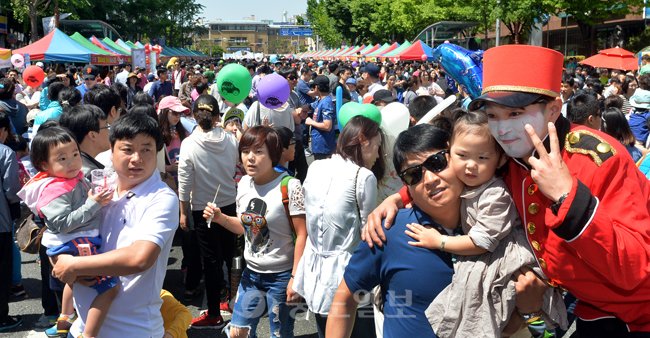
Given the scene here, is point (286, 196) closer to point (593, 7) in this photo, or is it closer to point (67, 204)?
point (67, 204)

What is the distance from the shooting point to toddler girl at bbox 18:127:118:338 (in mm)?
2334

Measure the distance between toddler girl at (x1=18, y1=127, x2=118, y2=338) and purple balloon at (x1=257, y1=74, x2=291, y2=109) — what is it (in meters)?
3.31

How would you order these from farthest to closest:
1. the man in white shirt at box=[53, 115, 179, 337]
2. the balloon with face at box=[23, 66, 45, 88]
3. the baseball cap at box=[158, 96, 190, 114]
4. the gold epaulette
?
the balloon with face at box=[23, 66, 45, 88] → the baseball cap at box=[158, 96, 190, 114] → the man in white shirt at box=[53, 115, 179, 337] → the gold epaulette

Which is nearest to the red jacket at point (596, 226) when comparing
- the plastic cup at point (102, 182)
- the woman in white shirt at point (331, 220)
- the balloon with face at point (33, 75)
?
the woman in white shirt at point (331, 220)

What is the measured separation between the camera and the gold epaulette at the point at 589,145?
1763mm

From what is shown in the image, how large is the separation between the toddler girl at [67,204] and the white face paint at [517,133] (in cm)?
183

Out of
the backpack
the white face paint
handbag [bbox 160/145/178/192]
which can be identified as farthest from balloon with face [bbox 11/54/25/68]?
the white face paint

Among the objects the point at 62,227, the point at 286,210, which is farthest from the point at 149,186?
the point at 286,210

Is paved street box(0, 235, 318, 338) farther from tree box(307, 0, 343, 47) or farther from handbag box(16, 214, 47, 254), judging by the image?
tree box(307, 0, 343, 47)

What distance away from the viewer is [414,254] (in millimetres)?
1986

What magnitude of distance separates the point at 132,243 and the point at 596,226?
190 cm

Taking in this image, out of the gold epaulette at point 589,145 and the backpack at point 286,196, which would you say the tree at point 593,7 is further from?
the gold epaulette at point 589,145

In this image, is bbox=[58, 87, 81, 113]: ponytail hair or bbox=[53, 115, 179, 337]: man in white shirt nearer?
bbox=[53, 115, 179, 337]: man in white shirt

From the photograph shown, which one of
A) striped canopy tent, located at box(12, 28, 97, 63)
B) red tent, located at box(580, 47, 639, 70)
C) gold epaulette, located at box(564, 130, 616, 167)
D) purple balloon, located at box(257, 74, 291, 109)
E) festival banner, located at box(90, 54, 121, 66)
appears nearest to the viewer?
gold epaulette, located at box(564, 130, 616, 167)
